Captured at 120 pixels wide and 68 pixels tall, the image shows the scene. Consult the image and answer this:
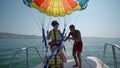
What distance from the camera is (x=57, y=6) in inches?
271

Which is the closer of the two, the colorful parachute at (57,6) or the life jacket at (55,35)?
the life jacket at (55,35)

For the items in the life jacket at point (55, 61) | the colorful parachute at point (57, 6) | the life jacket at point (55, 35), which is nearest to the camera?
the life jacket at point (55, 61)

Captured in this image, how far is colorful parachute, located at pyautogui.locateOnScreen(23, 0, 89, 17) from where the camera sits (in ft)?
21.2

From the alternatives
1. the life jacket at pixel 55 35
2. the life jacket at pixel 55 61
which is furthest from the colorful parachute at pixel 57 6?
the life jacket at pixel 55 61

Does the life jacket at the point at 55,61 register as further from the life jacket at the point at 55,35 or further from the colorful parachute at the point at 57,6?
the colorful parachute at the point at 57,6

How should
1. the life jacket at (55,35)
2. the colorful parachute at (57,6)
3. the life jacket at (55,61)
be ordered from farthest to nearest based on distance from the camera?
the colorful parachute at (57,6)
the life jacket at (55,35)
the life jacket at (55,61)

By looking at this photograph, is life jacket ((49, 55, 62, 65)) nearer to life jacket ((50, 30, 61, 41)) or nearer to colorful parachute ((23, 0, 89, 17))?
life jacket ((50, 30, 61, 41))

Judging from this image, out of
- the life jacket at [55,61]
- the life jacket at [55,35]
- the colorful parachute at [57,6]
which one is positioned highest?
the colorful parachute at [57,6]

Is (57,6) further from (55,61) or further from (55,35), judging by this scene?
(55,61)

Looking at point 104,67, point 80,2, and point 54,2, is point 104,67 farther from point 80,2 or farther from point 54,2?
point 54,2

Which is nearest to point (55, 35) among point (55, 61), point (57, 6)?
point (55, 61)

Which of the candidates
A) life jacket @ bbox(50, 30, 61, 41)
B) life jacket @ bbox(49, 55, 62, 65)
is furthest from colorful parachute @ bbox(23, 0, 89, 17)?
life jacket @ bbox(49, 55, 62, 65)

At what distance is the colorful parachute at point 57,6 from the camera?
255 inches

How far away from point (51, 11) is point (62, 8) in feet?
1.37
